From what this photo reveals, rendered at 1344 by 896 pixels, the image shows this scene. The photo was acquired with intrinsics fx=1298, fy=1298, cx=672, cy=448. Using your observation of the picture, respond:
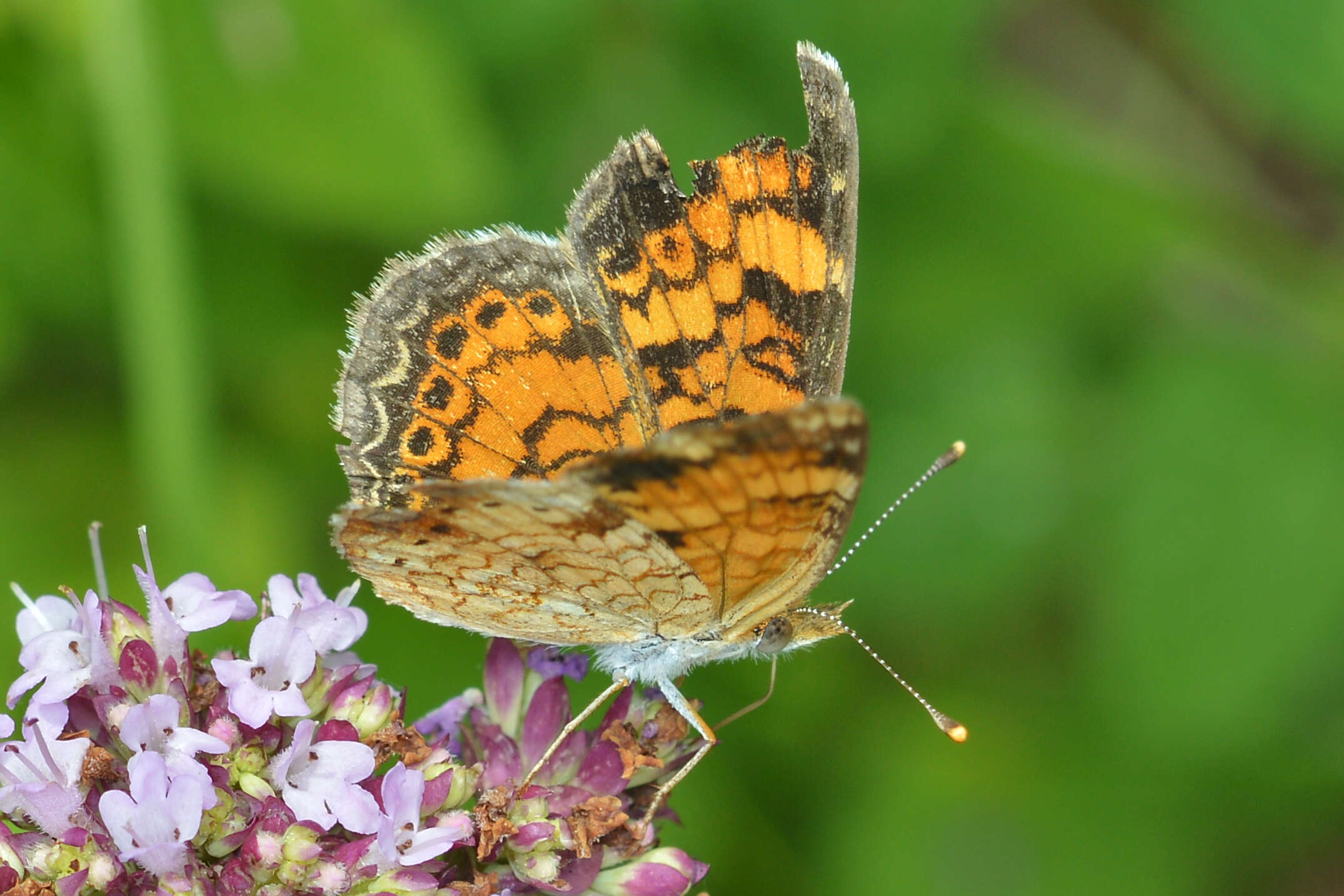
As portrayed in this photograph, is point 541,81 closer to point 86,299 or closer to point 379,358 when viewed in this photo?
point 86,299

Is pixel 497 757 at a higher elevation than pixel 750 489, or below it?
below

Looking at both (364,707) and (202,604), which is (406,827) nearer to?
(364,707)

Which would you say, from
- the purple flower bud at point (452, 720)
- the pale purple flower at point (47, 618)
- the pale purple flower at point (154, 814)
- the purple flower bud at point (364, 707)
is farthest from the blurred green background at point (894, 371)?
the pale purple flower at point (154, 814)

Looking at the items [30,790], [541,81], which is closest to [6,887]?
[30,790]

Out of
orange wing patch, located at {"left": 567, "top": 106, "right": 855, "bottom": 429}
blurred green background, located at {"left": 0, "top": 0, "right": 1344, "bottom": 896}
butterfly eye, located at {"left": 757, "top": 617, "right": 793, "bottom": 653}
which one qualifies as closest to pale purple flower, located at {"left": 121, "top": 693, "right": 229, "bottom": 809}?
butterfly eye, located at {"left": 757, "top": 617, "right": 793, "bottom": 653}

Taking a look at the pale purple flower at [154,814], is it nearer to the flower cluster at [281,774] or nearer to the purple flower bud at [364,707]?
the flower cluster at [281,774]

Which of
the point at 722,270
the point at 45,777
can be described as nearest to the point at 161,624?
the point at 45,777

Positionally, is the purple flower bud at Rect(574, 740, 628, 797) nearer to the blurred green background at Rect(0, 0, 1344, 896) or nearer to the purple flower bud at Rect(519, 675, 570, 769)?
the purple flower bud at Rect(519, 675, 570, 769)
